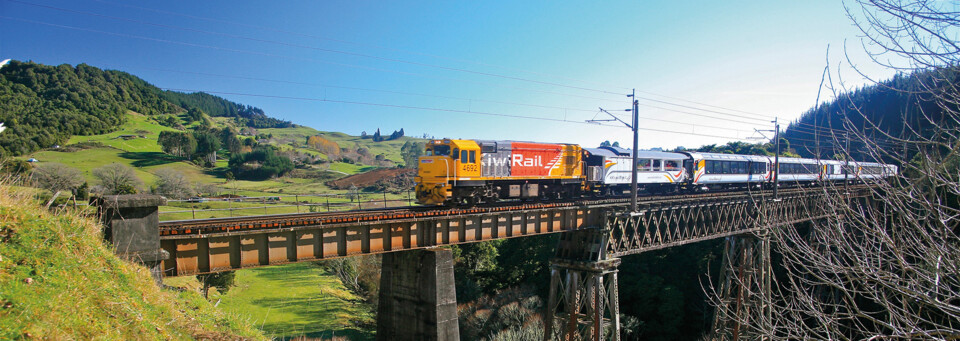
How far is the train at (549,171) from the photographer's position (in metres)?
18.3

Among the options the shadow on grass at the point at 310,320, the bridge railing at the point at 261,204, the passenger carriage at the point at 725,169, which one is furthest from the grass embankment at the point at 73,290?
the passenger carriage at the point at 725,169

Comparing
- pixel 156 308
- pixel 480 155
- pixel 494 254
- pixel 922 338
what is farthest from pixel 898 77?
pixel 494 254

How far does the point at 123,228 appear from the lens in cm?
935

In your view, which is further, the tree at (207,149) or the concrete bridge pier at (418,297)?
the tree at (207,149)

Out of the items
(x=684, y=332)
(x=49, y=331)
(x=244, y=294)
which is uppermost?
(x=49, y=331)

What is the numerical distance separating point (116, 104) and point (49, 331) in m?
84.7

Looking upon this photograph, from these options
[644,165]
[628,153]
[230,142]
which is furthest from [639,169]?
[230,142]

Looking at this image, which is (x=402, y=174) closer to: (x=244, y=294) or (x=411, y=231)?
(x=244, y=294)

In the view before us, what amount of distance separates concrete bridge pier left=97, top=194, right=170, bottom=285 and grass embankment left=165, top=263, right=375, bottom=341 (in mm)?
17614

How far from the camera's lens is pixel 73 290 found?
6.17m

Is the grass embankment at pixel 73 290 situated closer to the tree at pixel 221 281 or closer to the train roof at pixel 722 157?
the tree at pixel 221 281

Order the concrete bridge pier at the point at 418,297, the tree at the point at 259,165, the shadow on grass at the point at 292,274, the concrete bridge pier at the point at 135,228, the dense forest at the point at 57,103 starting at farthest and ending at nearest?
the tree at the point at 259,165, the dense forest at the point at 57,103, the shadow on grass at the point at 292,274, the concrete bridge pier at the point at 418,297, the concrete bridge pier at the point at 135,228

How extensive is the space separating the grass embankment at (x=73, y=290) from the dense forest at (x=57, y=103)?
4238 cm

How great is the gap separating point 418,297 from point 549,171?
938 centimetres
